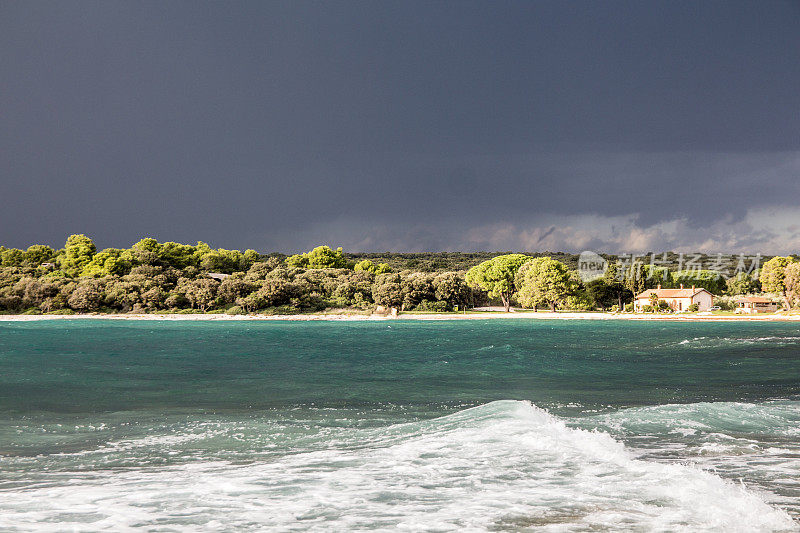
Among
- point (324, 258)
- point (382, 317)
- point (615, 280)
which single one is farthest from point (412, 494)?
point (324, 258)

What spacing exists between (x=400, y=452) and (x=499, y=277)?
274ft

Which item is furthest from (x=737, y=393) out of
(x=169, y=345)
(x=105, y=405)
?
(x=169, y=345)

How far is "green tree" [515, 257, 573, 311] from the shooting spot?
269ft

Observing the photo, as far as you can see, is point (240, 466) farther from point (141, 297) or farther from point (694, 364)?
point (141, 297)

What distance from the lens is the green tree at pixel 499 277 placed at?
90.8 m

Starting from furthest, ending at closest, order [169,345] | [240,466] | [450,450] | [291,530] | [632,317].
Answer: [632,317] < [169,345] < [450,450] < [240,466] < [291,530]

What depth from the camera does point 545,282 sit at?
82.2 meters

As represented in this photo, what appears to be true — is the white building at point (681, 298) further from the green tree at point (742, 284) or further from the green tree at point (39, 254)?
the green tree at point (39, 254)

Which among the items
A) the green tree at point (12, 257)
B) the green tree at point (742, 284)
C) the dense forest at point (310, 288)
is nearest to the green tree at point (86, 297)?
the dense forest at point (310, 288)

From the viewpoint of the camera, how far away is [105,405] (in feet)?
49.2

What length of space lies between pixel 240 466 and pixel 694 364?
2274cm

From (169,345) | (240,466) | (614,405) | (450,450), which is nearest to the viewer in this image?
(240,466)

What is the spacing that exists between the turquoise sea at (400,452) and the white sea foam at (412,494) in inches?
1.1

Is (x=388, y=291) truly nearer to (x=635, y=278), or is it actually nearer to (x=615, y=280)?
(x=615, y=280)
